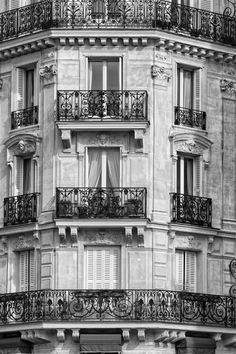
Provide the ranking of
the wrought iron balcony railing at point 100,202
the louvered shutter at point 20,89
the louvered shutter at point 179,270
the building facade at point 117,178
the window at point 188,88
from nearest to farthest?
the building facade at point 117,178, the wrought iron balcony railing at point 100,202, the louvered shutter at point 179,270, the window at point 188,88, the louvered shutter at point 20,89

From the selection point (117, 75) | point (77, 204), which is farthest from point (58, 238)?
point (117, 75)

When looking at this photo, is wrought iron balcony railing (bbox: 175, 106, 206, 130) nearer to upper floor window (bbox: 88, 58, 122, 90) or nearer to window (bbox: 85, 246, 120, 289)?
upper floor window (bbox: 88, 58, 122, 90)

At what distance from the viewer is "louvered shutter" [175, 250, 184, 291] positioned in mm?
68375

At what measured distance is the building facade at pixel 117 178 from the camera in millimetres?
66875

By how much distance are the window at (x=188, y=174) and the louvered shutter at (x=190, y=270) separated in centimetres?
214

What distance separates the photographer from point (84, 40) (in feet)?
224

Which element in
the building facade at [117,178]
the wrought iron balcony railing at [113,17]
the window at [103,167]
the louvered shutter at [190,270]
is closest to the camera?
the building facade at [117,178]

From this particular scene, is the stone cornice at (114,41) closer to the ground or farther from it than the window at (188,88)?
farther from it

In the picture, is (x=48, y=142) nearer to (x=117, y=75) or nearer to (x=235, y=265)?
(x=117, y=75)

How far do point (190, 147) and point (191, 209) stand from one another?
6.98 feet

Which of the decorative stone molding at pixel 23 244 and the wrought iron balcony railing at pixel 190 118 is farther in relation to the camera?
the wrought iron balcony railing at pixel 190 118

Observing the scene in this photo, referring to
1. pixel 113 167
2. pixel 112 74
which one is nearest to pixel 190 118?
pixel 112 74

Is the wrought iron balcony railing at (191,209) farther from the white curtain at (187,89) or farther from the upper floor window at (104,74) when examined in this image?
the upper floor window at (104,74)

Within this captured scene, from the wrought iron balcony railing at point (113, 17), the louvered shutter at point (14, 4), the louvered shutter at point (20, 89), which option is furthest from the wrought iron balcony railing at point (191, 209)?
the louvered shutter at point (14, 4)
